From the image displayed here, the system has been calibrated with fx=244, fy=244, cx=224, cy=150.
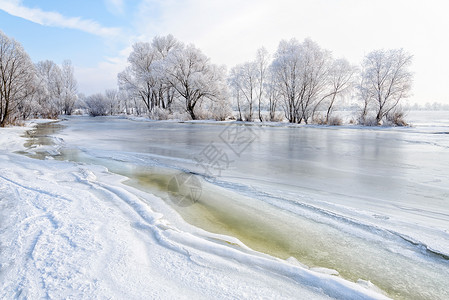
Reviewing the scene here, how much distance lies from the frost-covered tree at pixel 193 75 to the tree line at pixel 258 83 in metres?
0.12

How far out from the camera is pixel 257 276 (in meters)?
1.91

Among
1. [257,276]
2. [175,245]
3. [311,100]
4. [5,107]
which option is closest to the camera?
[257,276]

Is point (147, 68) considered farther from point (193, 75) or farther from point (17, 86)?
point (17, 86)

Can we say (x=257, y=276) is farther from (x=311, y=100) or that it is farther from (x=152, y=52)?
(x=152, y=52)

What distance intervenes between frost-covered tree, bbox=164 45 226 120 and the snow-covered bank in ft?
96.5

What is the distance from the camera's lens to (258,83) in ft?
107

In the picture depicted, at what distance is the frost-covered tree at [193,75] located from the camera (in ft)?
103

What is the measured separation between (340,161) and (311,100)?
2224cm

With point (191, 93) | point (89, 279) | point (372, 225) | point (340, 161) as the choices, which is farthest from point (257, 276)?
point (191, 93)

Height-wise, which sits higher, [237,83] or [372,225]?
[237,83]

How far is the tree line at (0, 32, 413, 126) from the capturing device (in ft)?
74.0

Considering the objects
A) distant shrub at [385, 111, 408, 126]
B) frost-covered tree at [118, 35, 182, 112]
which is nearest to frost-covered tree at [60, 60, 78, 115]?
frost-covered tree at [118, 35, 182, 112]

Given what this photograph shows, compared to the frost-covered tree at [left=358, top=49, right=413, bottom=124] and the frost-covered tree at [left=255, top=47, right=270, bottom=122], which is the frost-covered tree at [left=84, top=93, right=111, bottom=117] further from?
the frost-covered tree at [left=358, top=49, right=413, bottom=124]

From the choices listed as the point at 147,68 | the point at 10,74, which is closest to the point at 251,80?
the point at 147,68
